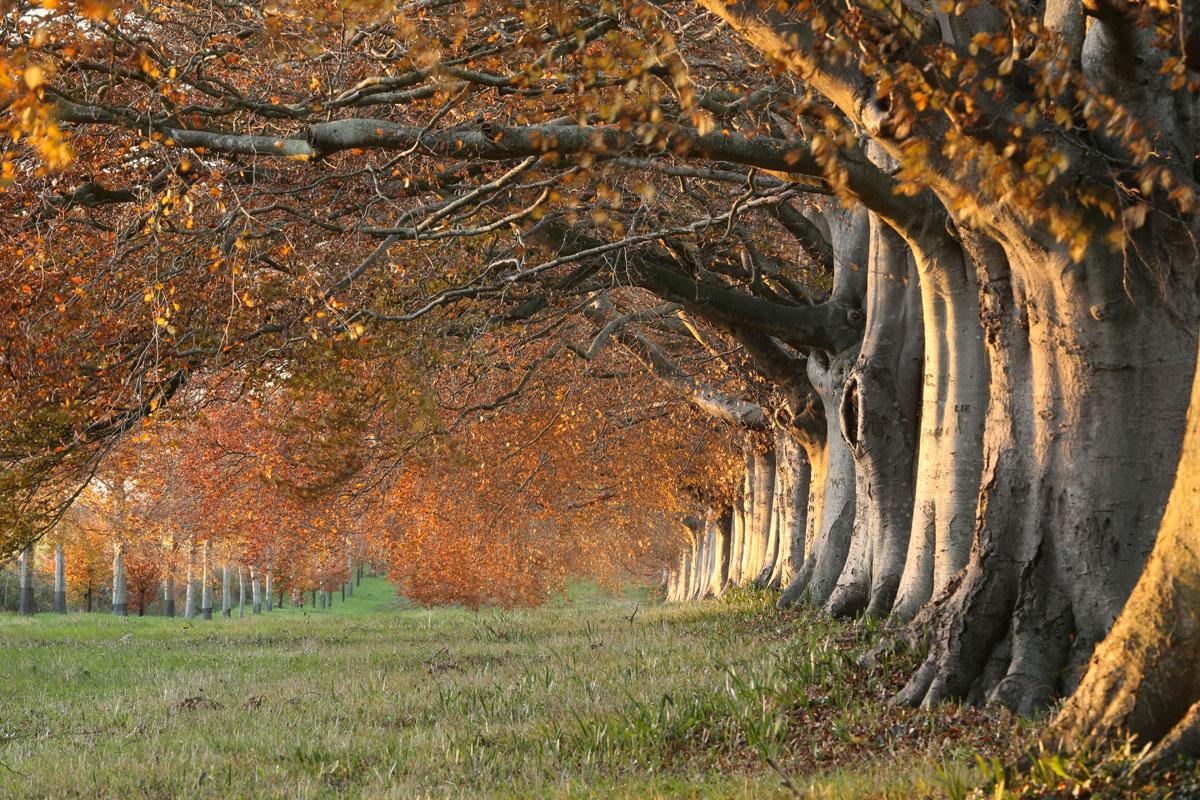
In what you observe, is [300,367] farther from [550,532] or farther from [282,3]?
[550,532]

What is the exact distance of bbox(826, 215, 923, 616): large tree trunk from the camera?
1109 centimetres

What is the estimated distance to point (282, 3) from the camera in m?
7.17

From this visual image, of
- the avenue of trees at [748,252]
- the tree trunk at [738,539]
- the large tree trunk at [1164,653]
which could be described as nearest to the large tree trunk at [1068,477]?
the avenue of trees at [748,252]

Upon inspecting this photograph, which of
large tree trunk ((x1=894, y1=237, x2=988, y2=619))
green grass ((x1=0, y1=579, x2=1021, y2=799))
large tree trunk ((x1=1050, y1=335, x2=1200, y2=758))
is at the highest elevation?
large tree trunk ((x1=894, y1=237, x2=988, y2=619))

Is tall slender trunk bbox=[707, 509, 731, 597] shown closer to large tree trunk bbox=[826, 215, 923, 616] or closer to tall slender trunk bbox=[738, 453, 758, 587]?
tall slender trunk bbox=[738, 453, 758, 587]

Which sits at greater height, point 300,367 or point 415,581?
point 300,367

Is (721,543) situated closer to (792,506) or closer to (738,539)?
(738,539)

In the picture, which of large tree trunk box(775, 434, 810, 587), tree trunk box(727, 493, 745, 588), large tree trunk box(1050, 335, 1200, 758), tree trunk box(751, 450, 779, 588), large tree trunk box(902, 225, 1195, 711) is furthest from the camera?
tree trunk box(727, 493, 745, 588)

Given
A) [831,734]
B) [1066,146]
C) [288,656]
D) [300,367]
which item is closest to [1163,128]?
[1066,146]

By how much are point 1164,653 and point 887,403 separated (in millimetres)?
7004

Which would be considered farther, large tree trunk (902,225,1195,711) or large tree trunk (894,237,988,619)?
large tree trunk (894,237,988,619)

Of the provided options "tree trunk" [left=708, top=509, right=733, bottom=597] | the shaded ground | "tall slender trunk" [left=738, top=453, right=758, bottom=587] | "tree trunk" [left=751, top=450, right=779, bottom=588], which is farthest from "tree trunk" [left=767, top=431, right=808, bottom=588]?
"tree trunk" [left=708, top=509, right=733, bottom=597]

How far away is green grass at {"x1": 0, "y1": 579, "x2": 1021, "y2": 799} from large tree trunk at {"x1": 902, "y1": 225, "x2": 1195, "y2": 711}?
64cm

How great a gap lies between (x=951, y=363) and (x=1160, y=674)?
15.5ft
